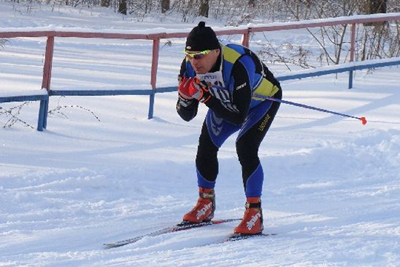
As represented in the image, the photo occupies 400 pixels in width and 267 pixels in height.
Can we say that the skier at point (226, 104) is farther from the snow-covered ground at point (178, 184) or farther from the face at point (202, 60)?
the snow-covered ground at point (178, 184)

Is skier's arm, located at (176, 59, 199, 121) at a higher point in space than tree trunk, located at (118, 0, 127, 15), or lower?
higher

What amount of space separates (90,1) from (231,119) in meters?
19.2

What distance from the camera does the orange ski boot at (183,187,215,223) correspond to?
20.5ft

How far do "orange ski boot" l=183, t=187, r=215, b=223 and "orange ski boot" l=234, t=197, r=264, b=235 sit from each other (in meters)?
0.32

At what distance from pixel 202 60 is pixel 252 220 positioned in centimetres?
116

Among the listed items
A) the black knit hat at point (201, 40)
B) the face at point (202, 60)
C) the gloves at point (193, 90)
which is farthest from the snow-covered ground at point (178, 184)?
the black knit hat at point (201, 40)

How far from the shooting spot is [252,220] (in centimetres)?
600

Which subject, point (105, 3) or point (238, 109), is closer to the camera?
point (238, 109)

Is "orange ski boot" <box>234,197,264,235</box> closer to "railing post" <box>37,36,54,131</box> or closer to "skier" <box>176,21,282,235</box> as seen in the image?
"skier" <box>176,21,282,235</box>

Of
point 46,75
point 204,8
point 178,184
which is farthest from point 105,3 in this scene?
point 178,184

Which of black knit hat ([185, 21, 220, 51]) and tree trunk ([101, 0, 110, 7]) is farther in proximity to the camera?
tree trunk ([101, 0, 110, 7])

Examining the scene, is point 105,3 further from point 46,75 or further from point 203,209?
point 203,209

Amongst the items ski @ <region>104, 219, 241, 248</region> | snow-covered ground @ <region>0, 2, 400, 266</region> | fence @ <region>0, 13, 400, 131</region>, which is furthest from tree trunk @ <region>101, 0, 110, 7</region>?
ski @ <region>104, 219, 241, 248</region>

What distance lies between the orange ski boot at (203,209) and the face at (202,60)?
1.01 metres
